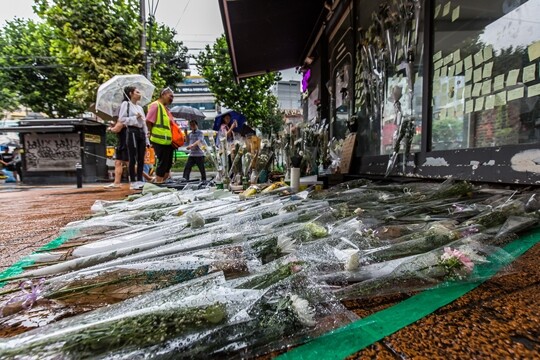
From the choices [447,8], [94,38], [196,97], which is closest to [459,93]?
[447,8]

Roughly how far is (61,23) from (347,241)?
34.8ft

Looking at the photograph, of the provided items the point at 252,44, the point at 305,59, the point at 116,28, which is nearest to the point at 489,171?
the point at 252,44

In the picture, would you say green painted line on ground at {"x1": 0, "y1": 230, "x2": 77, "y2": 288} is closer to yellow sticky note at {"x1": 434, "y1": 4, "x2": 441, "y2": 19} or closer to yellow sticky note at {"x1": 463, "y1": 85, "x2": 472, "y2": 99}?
yellow sticky note at {"x1": 463, "y1": 85, "x2": 472, "y2": 99}

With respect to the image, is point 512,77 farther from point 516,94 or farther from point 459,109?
point 459,109

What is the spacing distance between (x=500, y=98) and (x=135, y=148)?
4.81 metres

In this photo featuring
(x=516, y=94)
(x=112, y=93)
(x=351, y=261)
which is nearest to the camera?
(x=351, y=261)

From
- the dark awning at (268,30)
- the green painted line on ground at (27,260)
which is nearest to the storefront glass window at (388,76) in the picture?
the dark awning at (268,30)

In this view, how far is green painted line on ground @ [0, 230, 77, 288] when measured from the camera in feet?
3.70

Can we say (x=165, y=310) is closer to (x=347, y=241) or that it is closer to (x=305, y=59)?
(x=347, y=241)

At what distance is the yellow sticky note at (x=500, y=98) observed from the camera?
185 centimetres

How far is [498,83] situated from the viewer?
189 centimetres

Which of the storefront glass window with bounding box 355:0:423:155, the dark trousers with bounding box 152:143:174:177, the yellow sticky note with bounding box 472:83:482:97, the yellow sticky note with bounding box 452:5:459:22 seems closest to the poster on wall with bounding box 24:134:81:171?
the dark trousers with bounding box 152:143:174:177

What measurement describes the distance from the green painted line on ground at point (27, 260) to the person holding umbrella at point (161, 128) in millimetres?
2999

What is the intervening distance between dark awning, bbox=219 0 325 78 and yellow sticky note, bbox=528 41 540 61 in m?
2.93
